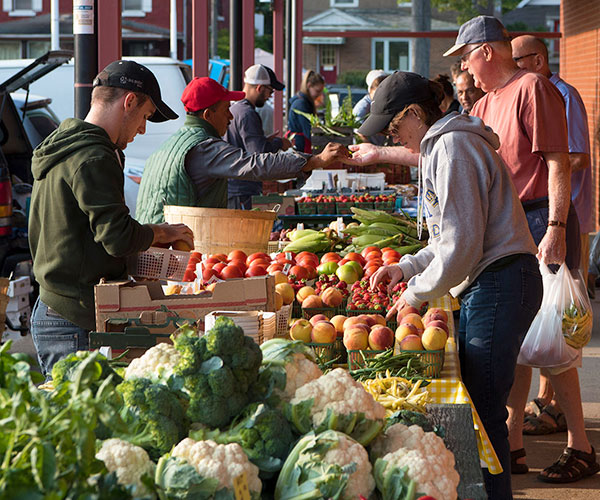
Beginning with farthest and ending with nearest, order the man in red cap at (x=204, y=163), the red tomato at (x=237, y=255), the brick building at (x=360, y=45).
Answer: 1. the brick building at (x=360, y=45)
2. the man in red cap at (x=204, y=163)
3. the red tomato at (x=237, y=255)

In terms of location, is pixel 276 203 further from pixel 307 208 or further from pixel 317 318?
pixel 317 318

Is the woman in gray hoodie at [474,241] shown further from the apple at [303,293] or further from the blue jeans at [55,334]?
the blue jeans at [55,334]

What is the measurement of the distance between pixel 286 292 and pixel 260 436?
198 centimetres

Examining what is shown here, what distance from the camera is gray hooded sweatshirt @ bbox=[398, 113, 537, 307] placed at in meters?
3.04

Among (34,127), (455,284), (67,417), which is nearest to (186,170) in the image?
(455,284)

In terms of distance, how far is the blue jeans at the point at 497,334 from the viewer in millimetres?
3238

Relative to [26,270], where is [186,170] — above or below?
above

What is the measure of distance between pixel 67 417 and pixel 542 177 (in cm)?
→ 349

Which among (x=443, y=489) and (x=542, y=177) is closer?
(x=443, y=489)

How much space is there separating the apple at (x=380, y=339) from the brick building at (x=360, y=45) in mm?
49716

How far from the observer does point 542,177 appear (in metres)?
4.52

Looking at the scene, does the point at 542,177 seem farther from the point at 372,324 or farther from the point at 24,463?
the point at 24,463

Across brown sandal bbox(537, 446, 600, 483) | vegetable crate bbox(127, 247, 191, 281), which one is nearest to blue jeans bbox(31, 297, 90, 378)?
vegetable crate bbox(127, 247, 191, 281)

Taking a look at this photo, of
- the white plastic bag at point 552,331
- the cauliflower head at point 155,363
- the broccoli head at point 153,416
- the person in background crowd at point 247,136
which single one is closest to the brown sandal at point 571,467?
the white plastic bag at point 552,331
